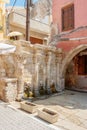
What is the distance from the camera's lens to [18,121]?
24.2 feet

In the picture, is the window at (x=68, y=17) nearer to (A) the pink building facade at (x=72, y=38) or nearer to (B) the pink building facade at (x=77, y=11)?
(A) the pink building facade at (x=72, y=38)

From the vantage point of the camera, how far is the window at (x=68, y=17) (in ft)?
46.3

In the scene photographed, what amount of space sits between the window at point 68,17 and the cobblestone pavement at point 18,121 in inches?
318

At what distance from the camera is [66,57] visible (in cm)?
1409

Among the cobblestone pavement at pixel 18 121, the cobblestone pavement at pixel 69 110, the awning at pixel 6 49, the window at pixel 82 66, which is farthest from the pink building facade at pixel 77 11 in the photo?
the cobblestone pavement at pixel 18 121

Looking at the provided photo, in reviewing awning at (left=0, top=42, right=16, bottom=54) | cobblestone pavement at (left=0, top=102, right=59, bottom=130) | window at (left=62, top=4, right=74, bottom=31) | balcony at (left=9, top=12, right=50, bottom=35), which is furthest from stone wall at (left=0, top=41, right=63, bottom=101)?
balcony at (left=9, top=12, right=50, bottom=35)

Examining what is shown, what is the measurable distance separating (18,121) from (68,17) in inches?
378

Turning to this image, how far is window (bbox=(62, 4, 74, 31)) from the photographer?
14.1m

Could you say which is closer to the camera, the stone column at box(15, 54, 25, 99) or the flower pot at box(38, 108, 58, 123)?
the flower pot at box(38, 108, 58, 123)

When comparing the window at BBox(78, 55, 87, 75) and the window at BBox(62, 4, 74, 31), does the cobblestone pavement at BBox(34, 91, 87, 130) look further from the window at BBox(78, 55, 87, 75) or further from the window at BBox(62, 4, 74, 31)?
the window at BBox(62, 4, 74, 31)

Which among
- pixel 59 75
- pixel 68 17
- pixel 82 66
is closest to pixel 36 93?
pixel 59 75

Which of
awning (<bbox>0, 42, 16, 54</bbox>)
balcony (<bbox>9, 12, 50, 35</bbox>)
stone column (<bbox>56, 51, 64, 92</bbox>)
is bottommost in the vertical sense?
stone column (<bbox>56, 51, 64, 92</bbox>)

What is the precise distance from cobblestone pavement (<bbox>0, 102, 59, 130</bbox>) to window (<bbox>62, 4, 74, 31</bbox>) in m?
8.07

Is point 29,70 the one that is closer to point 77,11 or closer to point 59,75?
point 59,75
